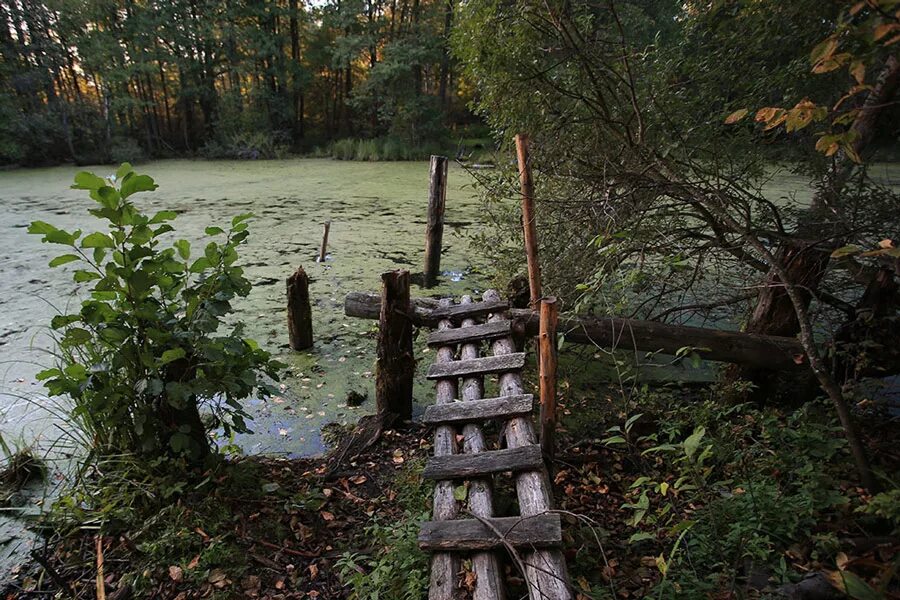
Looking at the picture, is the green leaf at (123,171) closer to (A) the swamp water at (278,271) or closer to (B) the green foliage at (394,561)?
(A) the swamp water at (278,271)

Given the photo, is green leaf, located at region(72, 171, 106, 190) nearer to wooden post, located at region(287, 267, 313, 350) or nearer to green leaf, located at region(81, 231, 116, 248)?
green leaf, located at region(81, 231, 116, 248)

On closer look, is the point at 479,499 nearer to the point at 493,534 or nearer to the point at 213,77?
the point at 493,534

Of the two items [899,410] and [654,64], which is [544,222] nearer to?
[654,64]

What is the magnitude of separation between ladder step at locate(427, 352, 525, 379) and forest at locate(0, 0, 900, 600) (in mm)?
18

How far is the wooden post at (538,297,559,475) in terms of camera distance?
6.12 ft

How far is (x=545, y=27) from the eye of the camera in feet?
8.73

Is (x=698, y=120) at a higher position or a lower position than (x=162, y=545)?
higher

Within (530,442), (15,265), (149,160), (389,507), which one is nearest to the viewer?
(530,442)

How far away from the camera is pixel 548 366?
191 cm

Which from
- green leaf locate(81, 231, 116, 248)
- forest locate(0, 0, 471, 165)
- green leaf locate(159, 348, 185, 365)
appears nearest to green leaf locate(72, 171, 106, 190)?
green leaf locate(81, 231, 116, 248)

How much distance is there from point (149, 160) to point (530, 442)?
15.9 meters

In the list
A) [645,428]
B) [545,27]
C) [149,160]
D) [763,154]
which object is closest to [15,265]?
[545,27]

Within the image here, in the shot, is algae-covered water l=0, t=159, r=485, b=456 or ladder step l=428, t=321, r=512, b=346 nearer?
ladder step l=428, t=321, r=512, b=346

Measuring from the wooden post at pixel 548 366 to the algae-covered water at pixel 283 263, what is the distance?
4.18 feet
